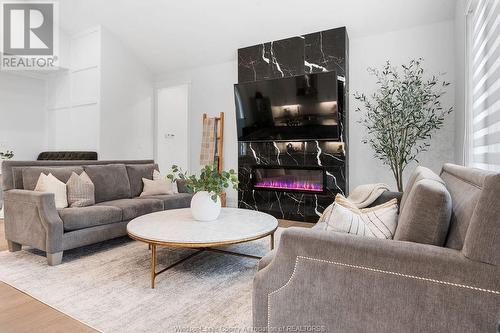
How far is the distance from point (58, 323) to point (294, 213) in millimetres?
3417

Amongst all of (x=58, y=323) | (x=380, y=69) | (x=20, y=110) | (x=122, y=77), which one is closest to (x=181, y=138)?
(x=122, y=77)

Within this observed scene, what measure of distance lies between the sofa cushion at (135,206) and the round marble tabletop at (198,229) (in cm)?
55

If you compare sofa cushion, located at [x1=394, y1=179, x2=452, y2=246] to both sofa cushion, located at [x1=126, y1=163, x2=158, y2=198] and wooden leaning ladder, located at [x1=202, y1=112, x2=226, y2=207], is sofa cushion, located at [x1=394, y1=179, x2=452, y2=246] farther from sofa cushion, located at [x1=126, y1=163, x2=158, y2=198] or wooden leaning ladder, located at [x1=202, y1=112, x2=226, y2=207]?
wooden leaning ladder, located at [x1=202, y1=112, x2=226, y2=207]

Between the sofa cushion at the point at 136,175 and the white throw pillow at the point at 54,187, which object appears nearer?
the white throw pillow at the point at 54,187

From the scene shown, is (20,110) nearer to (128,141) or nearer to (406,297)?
(128,141)

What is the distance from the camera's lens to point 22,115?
6426 mm

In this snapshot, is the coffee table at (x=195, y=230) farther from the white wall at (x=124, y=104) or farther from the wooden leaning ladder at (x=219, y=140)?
the white wall at (x=124, y=104)

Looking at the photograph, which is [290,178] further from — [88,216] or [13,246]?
[13,246]

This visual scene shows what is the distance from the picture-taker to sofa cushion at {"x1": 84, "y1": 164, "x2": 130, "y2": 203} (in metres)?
3.48

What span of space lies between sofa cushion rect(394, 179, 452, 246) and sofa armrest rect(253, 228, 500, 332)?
0.07 meters

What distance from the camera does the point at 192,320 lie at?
5.69ft

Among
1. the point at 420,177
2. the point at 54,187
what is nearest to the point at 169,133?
the point at 54,187

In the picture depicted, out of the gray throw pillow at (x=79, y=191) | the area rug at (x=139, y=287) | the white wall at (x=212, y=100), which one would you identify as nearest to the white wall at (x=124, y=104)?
the white wall at (x=212, y=100)

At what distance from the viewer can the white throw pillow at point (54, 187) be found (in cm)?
283
